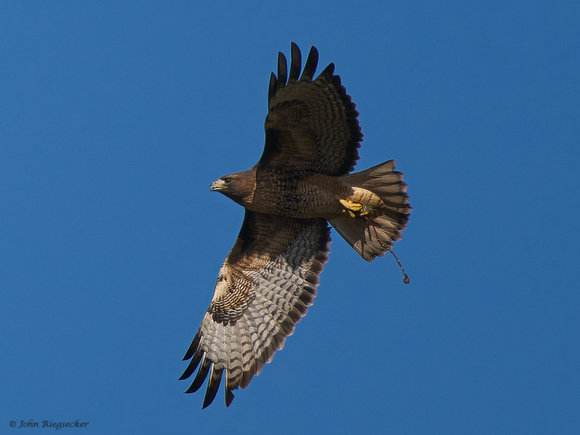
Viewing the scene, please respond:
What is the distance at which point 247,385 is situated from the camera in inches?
438

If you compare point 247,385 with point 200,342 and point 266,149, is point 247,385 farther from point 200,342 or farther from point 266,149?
point 266,149

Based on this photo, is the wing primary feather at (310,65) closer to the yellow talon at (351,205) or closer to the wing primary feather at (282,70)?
the wing primary feather at (282,70)

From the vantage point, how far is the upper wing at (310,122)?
33.0 feet

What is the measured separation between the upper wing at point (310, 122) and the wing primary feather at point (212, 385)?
264 cm

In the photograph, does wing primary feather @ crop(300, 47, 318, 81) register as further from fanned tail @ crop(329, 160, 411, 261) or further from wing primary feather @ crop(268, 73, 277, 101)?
fanned tail @ crop(329, 160, 411, 261)

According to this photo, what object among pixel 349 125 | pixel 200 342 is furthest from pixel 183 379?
pixel 349 125

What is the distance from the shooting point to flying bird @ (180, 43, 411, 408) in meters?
10.3

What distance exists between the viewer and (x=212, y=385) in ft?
36.6

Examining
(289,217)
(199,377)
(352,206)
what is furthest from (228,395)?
(352,206)

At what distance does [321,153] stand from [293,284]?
1781mm

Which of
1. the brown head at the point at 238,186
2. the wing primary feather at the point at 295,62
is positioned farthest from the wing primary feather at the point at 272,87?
the brown head at the point at 238,186

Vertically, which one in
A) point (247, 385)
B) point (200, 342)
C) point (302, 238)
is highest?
point (302, 238)

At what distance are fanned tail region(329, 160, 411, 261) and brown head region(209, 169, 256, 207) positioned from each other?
1.11 m

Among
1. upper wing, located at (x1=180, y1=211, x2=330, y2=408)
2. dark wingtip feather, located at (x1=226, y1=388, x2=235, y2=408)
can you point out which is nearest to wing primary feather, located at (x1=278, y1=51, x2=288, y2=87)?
upper wing, located at (x1=180, y1=211, x2=330, y2=408)
